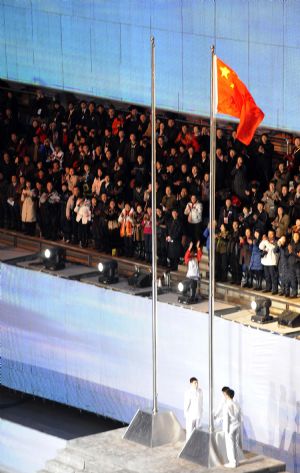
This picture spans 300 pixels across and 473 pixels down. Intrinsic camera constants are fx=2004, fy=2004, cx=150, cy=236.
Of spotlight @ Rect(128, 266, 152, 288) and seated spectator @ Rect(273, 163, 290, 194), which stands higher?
seated spectator @ Rect(273, 163, 290, 194)

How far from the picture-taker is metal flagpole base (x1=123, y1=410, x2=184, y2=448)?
34.6m

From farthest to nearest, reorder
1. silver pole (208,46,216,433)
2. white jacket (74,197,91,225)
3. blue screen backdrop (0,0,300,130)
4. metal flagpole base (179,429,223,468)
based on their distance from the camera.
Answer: white jacket (74,197,91,225) → blue screen backdrop (0,0,300,130) → metal flagpole base (179,429,223,468) → silver pole (208,46,216,433)

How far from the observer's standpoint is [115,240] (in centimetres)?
4025

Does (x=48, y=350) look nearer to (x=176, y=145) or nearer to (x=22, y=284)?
(x=22, y=284)

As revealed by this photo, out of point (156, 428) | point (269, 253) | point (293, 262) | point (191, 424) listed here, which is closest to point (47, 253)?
point (269, 253)

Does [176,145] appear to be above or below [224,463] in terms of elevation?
above

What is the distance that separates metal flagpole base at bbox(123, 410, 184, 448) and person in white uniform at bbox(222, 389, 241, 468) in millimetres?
1607

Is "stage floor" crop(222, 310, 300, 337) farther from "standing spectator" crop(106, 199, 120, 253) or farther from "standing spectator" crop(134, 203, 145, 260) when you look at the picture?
"standing spectator" crop(106, 199, 120, 253)

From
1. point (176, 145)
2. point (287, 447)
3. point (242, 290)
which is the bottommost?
point (287, 447)

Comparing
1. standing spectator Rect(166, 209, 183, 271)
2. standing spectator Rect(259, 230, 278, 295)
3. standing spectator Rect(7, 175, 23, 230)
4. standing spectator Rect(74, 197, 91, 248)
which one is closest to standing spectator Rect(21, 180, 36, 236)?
standing spectator Rect(7, 175, 23, 230)

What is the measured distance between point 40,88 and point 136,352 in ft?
28.1

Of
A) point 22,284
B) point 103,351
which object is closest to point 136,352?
point 103,351

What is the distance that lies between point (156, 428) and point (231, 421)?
1846 millimetres

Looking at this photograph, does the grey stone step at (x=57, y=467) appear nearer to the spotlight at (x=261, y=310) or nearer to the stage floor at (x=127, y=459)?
the stage floor at (x=127, y=459)
